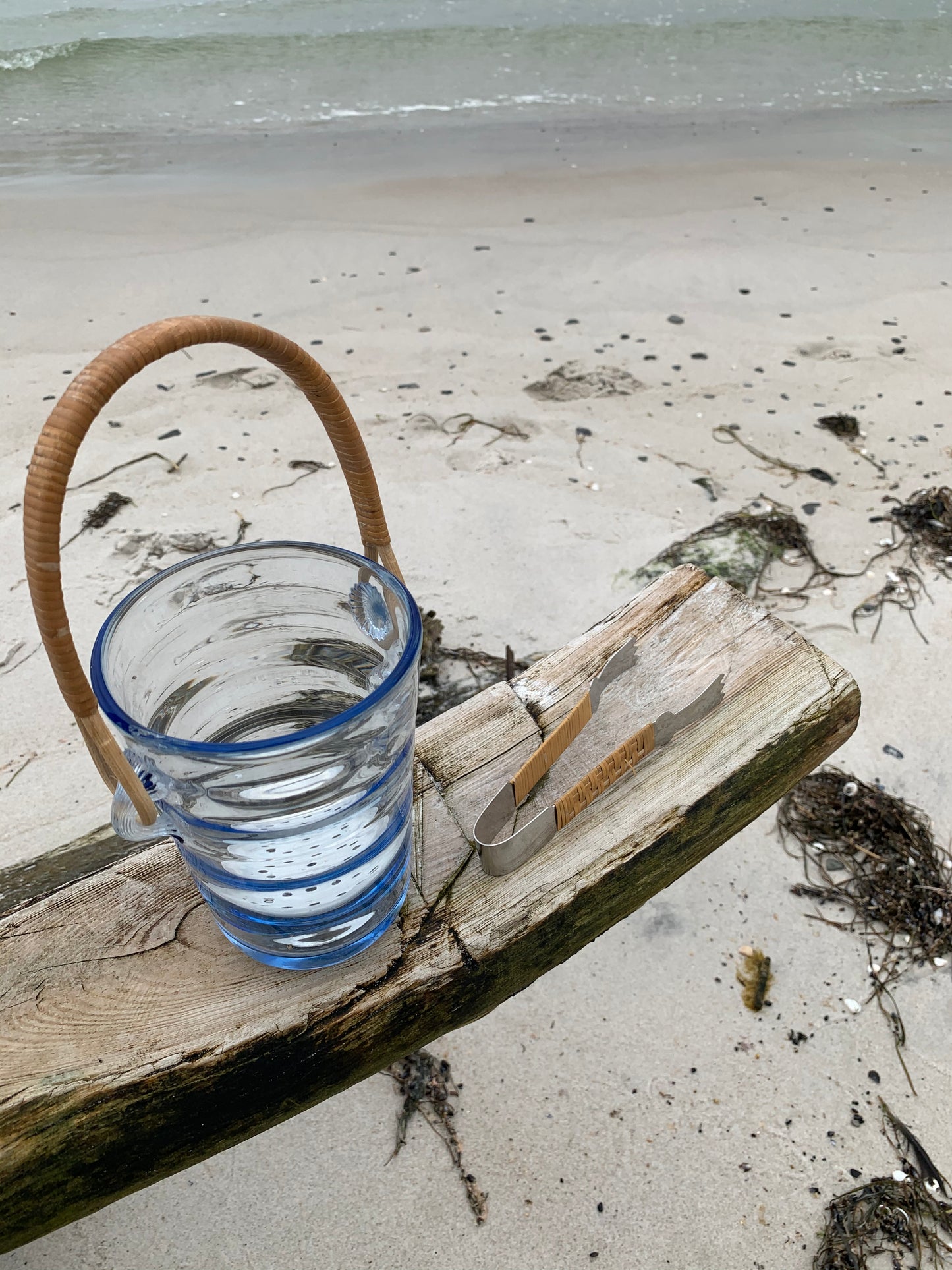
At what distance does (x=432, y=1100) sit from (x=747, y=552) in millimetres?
1837

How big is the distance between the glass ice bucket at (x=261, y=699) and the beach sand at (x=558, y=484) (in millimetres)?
728

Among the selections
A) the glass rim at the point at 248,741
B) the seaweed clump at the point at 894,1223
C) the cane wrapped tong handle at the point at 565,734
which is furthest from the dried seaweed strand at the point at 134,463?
the seaweed clump at the point at 894,1223

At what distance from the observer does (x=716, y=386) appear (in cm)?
364

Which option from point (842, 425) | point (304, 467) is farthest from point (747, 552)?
point (304, 467)

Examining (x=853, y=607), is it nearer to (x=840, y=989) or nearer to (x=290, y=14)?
(x=840, y=989)

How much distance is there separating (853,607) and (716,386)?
1317mm

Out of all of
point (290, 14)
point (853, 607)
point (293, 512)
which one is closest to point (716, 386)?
point (853, 607)

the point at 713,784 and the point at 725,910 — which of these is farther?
the point at 725,910

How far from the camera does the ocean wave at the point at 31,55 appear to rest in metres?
7.91

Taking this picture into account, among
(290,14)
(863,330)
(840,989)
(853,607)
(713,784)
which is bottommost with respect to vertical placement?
(840,989)

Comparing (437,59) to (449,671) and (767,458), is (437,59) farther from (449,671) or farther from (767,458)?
(449,671)

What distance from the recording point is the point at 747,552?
9.34 ft

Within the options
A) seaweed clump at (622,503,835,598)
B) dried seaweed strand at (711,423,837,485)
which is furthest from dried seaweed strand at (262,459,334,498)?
dried seaweed strand at (711,423,837,485)

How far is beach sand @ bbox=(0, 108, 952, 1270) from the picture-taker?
1559mm
